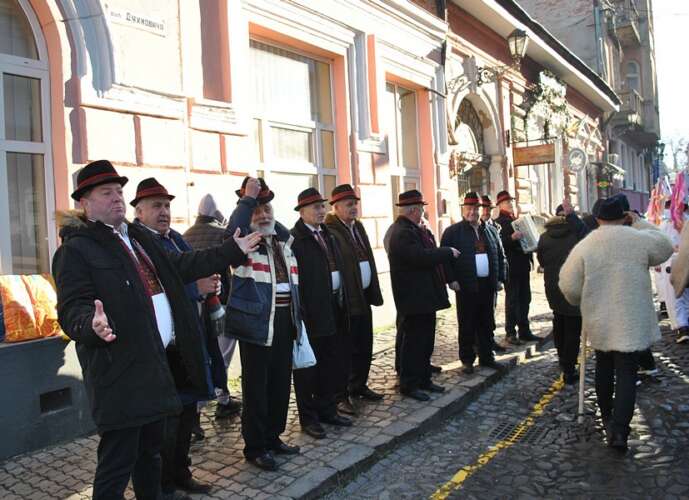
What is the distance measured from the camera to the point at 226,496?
11.4 feet

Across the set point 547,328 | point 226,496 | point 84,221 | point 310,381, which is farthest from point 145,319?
point 547,328

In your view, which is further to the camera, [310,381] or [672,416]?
[672,416]

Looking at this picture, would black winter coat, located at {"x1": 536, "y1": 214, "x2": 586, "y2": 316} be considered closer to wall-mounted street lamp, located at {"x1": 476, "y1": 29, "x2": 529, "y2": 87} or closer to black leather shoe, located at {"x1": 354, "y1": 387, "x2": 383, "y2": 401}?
black leather shoe, located at {"x1": 354, "y1": 387, "x2": 383, "y2": 401}

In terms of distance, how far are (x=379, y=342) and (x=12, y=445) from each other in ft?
15.1

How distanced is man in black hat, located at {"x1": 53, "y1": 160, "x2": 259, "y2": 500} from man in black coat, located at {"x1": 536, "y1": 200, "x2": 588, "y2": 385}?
4.12 m

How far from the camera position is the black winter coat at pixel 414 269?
17.0 feet

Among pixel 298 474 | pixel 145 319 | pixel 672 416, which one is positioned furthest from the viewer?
pixel 672 416

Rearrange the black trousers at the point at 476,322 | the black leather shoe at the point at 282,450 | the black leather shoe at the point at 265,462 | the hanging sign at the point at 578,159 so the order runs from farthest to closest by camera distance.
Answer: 1. the hanging sign at the point at 578,159
2. the black trousers at the point at 476,322
3. the black leather shoe at the point at 282,450
4. the black leather shoe at the point at 265,462

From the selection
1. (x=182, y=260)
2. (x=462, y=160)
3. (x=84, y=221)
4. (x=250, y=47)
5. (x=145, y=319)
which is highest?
(x=250, y=47)

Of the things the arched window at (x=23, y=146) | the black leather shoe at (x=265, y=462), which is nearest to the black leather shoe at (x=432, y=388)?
the black leather shoe at (x=265, y=462)

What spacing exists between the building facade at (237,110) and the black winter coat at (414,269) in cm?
207

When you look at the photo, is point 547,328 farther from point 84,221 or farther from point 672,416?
point 84,221

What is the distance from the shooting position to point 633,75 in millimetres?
33688

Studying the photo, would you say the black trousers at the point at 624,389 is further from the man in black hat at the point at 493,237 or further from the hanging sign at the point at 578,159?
the hanging sign at the point at 578,159
